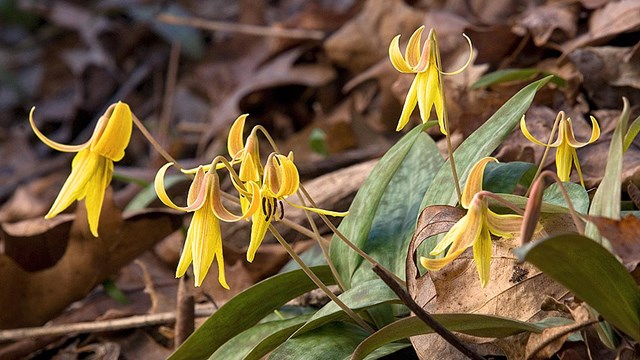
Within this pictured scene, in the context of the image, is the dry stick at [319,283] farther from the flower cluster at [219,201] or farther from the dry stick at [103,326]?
the dry stick at [103,326]

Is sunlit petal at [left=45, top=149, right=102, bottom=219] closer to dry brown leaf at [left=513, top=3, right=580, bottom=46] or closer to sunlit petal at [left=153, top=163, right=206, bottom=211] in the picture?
sunlit petal at [left=153, top=163, right=206, bottom=211]

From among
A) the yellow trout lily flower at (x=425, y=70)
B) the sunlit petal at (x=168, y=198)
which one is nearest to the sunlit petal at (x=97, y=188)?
the sunlit petal at (x=168, y=198)

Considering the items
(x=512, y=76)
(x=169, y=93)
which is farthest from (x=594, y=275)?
(x=169, y=93)

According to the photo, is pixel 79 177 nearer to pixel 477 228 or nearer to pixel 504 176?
pixel 477 228

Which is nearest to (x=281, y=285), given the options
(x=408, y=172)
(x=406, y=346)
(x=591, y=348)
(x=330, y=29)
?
(x=406, y=346)

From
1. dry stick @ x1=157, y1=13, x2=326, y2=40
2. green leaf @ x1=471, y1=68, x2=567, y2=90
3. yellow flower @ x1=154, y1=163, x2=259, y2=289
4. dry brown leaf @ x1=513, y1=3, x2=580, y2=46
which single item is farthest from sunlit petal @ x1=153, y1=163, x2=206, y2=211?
dry stick @ x1=157, y1=13, x2=326, y2=40

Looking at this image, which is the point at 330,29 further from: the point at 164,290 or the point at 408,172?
the point at 408,172

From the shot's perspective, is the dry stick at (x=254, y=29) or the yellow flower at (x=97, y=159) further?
the dry stick at (x=254, y=29)
